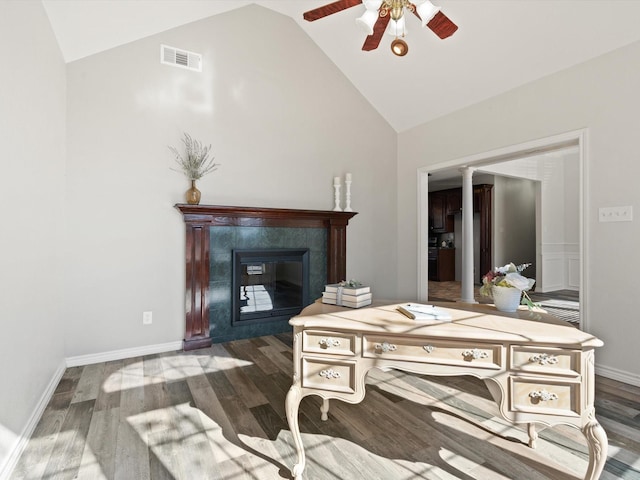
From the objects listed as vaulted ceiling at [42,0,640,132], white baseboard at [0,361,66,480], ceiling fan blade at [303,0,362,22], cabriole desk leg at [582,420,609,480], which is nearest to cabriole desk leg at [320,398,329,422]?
cabriole desk leg at [582,420,609,480]

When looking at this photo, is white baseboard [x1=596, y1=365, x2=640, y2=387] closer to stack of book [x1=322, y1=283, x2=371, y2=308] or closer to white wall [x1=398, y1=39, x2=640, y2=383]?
white wall [x1=398, y1=39, x2=640, y2=383]

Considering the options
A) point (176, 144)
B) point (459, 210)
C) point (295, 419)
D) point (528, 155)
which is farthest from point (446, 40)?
point (459, 210)

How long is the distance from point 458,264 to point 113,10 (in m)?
8.44

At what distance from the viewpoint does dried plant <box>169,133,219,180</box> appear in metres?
3.32

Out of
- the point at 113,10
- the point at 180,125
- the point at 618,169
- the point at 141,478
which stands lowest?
the point at 141,478

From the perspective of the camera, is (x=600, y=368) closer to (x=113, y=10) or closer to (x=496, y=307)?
(x=496, y=307)

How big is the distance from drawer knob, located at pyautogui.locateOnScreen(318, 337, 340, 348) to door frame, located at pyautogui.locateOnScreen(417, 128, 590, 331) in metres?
2.36

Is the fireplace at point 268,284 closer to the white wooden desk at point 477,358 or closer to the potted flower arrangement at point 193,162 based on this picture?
the potted flower arrangement at point 193,162

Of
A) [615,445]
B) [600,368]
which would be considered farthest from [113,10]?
[600,368]

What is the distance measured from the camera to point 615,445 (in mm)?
1783

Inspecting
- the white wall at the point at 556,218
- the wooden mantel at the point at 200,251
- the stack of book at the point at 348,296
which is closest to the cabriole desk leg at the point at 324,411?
the stack of book at the point at 348,296

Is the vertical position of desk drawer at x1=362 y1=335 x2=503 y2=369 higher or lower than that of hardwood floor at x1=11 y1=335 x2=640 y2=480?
higher

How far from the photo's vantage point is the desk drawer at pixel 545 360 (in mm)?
1313

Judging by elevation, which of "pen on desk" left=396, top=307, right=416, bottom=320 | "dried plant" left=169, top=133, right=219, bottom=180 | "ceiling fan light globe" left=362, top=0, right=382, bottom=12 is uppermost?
"ceiling fan light globe" left=362, top=0, right=382, bottom=12
